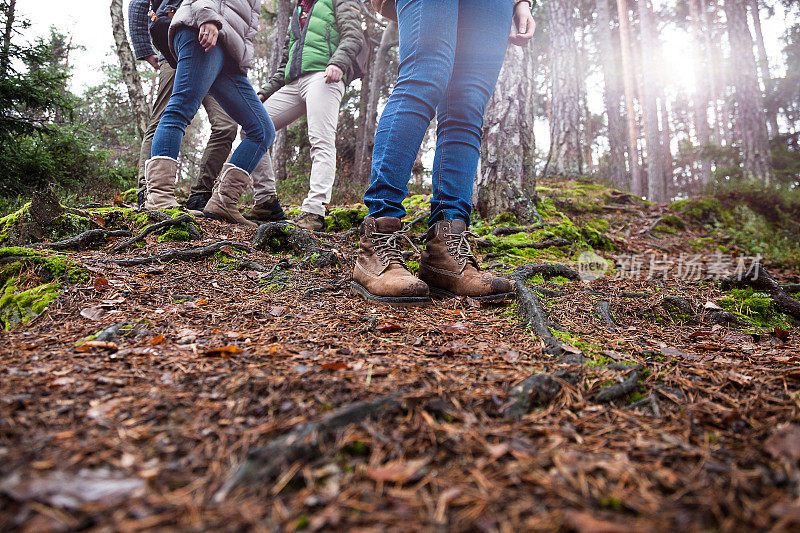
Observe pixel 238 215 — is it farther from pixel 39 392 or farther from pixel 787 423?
pixel 787 423

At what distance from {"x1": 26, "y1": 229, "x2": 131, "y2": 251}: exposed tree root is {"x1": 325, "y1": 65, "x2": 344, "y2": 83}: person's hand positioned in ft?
7.33

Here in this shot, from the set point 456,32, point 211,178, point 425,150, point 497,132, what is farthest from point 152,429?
point 425,150

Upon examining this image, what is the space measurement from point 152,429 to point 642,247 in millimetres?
5342

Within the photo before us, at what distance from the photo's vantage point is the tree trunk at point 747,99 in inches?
362

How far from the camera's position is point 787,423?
937 millimetres

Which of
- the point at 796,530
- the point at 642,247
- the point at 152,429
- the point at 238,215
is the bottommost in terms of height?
the point at 796,530

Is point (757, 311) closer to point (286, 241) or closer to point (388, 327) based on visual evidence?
point (388, 327)

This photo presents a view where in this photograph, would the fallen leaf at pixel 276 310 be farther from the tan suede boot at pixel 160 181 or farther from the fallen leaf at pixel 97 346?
the tan suede boot at pixel 160 181

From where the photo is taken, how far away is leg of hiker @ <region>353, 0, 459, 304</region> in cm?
205

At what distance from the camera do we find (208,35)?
9.83 feet

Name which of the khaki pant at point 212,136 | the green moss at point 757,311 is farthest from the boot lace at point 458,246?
the khaki pant at point 212,136

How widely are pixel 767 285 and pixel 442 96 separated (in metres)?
2.49

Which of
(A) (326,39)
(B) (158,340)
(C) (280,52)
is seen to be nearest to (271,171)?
(A) (326,39)

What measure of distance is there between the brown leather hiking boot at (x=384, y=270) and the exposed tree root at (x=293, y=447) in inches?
41.2
